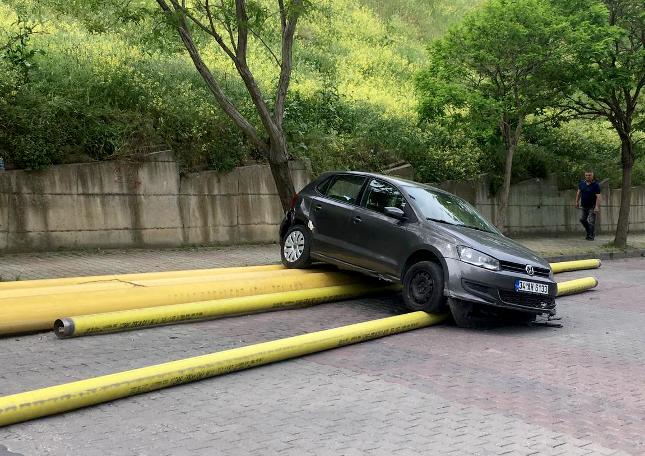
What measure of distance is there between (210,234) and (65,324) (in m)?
7.09

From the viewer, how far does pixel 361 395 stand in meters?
5.23

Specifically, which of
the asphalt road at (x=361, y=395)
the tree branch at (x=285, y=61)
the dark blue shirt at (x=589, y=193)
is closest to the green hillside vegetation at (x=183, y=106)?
the tree branch at (x=285, y=61)

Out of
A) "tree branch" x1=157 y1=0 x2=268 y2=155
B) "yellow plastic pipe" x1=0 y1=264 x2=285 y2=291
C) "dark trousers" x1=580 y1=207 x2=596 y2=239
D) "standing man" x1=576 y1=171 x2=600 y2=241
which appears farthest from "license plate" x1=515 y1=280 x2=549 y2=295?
"dark trousers" x1=580 y1=207 x2=596 y2=239

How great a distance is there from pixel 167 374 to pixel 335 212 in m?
4.64

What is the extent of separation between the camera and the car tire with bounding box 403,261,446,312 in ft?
26.0

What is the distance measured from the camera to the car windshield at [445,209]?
8820mm

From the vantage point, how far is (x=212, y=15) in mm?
11844

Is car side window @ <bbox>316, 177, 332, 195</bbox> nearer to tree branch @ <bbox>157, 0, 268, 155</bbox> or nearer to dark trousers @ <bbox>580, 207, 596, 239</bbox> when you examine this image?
tree branch @ <bbox>157, 0, 268, 155</bbox>

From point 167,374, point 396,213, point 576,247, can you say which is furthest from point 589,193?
point 167,374

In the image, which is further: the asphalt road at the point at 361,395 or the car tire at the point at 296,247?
the car tire at the point at 296,247

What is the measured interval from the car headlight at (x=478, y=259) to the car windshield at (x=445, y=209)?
90cm

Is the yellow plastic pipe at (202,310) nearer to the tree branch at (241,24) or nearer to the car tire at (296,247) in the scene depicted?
the car tire at (296,247)

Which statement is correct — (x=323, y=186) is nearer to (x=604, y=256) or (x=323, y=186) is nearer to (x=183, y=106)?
(x=183, y=106)

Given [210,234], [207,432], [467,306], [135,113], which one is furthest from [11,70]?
[207,432]
